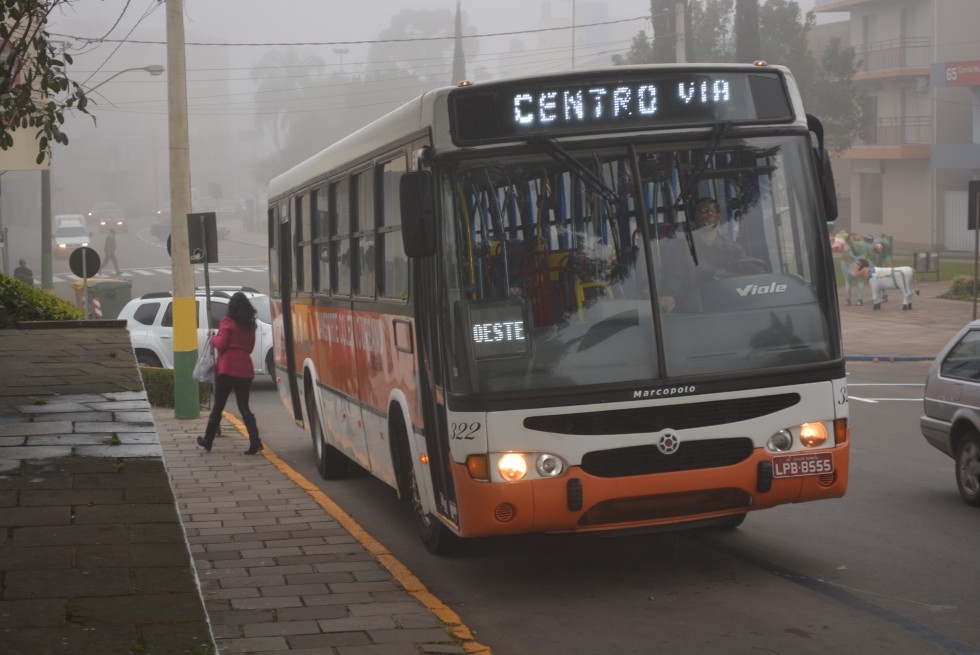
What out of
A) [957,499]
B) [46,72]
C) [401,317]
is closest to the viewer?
[401,317]

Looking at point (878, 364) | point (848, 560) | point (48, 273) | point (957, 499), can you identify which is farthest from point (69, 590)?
point (48, 273)

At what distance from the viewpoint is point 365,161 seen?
33.7 ft

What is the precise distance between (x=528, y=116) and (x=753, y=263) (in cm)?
155

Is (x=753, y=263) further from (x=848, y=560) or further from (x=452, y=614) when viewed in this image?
(x=452, y=614)

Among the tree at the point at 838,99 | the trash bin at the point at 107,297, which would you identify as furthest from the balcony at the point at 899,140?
the trash bin at the point at 107,297

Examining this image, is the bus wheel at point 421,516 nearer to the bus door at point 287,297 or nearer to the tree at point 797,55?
the bus door at point 287,297

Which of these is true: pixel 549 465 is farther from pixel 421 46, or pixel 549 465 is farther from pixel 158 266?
pixel 421 46

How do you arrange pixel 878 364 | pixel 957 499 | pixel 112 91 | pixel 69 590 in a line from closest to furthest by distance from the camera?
pixel 69 590, pixel 957 499, pixel 878 364, pixel 112 91

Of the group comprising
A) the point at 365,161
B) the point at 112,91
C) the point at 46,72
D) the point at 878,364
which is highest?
the point at 112,91

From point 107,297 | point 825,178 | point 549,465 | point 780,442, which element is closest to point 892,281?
point 107,297

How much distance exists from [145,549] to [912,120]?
55608 millimetres

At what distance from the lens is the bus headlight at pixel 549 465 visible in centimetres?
764

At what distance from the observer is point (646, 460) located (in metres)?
7.71

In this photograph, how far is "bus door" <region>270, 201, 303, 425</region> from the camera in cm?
Result: 1448
